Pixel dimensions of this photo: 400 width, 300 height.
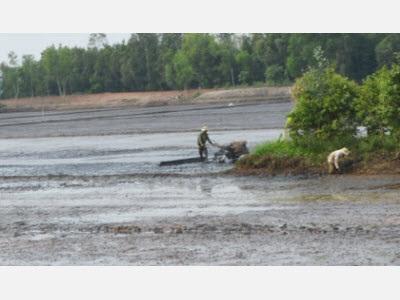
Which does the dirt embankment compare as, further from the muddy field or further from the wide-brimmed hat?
the wide-brimmed hat

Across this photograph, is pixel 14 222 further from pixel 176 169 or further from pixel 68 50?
pixel 68 50

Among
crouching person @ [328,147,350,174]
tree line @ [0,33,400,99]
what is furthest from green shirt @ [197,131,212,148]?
tree line @ [0,33,400,99]

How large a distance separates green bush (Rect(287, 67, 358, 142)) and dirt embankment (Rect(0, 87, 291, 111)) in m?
50.8

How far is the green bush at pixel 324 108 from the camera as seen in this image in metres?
23.5

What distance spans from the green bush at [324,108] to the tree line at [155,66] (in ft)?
119

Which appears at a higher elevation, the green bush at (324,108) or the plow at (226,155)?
the green bush at (324,108)

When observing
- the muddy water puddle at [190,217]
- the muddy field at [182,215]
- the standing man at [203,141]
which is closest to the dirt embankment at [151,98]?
the muddy field at [182,215]

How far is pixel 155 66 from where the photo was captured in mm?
83312

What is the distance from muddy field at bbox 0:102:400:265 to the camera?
12.9 meters

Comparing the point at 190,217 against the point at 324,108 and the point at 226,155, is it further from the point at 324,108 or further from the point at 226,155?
the point at 226,155

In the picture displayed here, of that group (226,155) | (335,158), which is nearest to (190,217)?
(335,158)

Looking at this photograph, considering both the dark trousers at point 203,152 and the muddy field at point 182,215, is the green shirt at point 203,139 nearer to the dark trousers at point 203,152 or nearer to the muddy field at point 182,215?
the dark trousers at point 203,152

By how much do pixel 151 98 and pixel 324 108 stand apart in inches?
2542

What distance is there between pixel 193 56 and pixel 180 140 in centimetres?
3992
